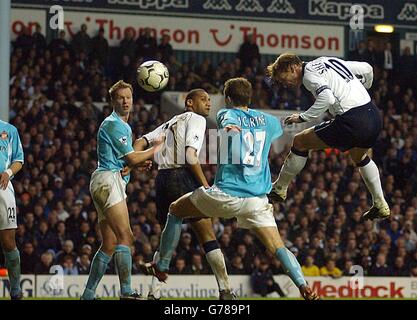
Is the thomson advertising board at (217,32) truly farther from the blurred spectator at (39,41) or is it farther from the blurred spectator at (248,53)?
the blurred spectator at (39,41)

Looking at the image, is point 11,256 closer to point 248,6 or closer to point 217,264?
point 217,264

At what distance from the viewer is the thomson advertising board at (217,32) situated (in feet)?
80.5

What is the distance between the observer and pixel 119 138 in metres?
10.4

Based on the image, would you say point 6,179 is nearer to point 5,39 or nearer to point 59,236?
point 5,39

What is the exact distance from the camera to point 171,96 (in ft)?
76.3

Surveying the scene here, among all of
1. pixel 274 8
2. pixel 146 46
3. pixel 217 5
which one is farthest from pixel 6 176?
pixel 274 8

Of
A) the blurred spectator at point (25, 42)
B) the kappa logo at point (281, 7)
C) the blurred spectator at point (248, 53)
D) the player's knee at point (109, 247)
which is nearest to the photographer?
the player's knee at point (109, 247)

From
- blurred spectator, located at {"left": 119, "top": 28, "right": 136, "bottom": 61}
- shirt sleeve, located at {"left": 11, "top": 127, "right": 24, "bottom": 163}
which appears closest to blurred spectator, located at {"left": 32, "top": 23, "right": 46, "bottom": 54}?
blurred spectator, located at {"left": 119, "top": 28, "right": 136, "bottom": 61}

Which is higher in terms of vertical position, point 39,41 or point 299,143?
point 39,41

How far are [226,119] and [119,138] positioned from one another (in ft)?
4.18

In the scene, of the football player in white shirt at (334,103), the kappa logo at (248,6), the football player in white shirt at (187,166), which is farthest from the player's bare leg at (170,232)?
the kappa logo at (248,6)

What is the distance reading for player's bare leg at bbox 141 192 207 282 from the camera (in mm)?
10141
